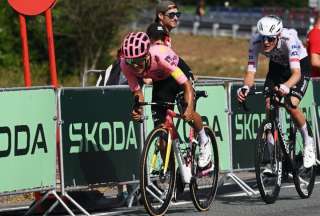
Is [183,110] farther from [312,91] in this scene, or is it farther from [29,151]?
[312,91]

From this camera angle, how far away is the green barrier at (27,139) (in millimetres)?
10172

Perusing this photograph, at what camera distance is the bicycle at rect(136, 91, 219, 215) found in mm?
10258

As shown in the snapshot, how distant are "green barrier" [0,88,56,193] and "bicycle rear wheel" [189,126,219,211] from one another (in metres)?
1.39

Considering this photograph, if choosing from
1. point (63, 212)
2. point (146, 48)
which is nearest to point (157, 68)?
point (146, 48)

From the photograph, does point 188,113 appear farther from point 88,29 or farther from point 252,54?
point 88,29

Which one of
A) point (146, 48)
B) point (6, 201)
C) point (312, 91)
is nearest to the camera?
point (146, 48)

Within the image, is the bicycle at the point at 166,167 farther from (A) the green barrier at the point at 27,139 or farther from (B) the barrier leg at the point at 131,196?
(A) the green barrier at the point at 27,139

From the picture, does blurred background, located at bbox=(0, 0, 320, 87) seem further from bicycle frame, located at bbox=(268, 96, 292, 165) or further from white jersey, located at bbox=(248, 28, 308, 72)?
bicycle frame, located at bbox=(268, 96, 292, 165)

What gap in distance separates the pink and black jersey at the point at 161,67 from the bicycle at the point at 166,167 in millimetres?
287

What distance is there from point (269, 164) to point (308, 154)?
26.0 inches

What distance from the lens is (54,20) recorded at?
38562 millimetres

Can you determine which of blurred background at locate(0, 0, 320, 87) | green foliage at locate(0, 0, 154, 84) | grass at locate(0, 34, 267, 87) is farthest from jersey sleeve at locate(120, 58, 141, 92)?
grass at locate(0, 34, 267, 87)

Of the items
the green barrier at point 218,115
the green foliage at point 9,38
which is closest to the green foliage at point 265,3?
the green foliage at point 9,38

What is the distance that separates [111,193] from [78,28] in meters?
26.9
